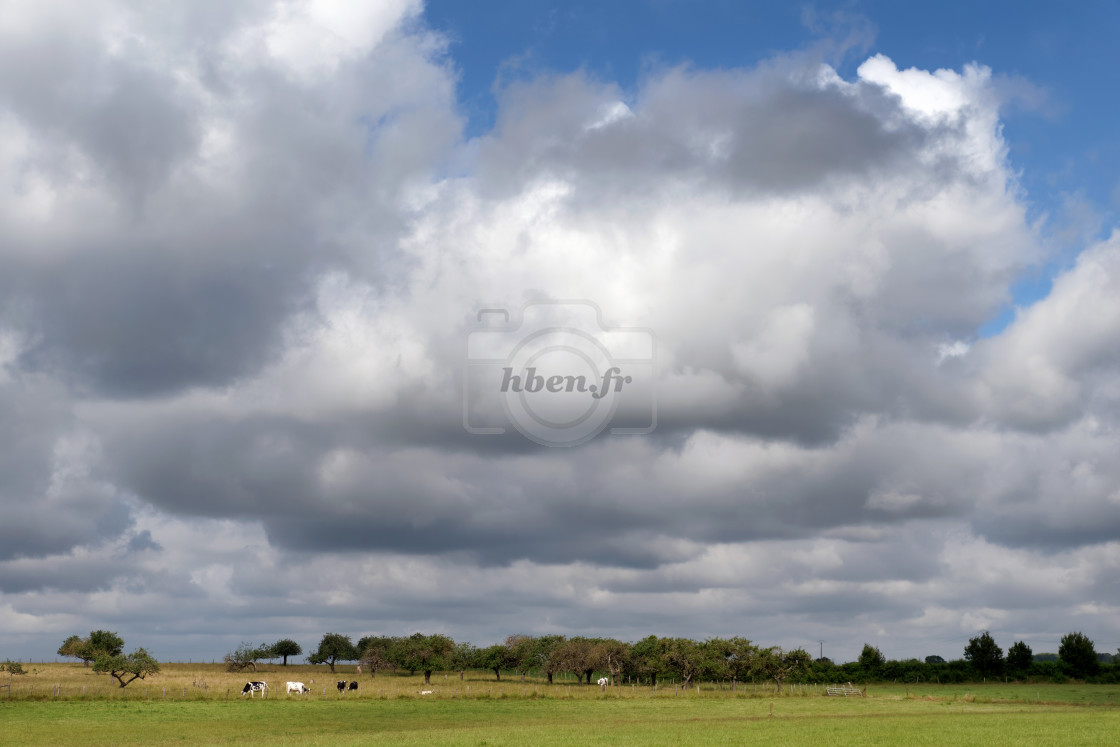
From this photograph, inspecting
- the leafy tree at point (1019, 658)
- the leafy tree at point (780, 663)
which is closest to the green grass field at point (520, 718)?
the leafy tree at point (780, 663)

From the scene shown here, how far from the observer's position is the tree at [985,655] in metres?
158

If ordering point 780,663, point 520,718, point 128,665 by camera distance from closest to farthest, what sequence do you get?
point 520,718 < point 128,665 < point 780,663

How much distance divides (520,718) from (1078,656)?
122 meters

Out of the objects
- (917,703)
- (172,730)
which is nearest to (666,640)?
(917,703)

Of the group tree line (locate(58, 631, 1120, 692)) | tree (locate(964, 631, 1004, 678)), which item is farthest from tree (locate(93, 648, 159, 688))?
tree (locate(964, 631, 1004, 678))

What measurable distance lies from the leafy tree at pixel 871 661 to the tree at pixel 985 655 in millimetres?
15833

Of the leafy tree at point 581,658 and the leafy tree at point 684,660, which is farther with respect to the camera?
the leafy tree at point 581,658

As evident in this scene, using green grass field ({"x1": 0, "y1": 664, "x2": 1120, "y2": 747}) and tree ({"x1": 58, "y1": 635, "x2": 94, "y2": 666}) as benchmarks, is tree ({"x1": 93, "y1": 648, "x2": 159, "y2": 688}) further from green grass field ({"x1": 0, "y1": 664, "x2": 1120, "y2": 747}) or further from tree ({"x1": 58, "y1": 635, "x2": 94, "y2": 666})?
tree ({"x1": 58, "y1": 635, "x2": 94, "y2": 666})

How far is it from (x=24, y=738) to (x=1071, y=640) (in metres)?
161

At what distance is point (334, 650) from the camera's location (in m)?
188

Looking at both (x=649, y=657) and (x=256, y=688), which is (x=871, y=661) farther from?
(x=256, y=688)

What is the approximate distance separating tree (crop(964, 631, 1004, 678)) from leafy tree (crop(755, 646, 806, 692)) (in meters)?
43.4

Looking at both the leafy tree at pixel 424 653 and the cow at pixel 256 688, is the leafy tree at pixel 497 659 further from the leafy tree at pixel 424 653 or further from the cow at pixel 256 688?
the cow at pixel 256 688

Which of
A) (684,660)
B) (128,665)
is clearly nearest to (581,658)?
(684,660)
